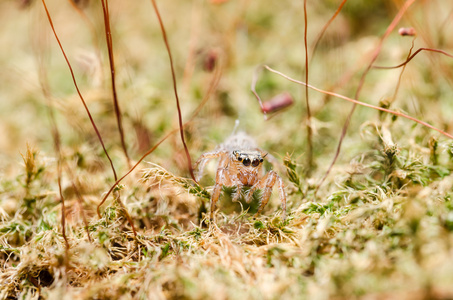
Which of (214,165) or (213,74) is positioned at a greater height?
(213,74)

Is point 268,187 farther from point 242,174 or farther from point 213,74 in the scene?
point 213,74

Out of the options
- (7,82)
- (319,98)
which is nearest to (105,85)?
(7,82)

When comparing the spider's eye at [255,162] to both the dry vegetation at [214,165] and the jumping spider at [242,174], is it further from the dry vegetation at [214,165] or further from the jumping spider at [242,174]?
the dry vegetation at [214,165]

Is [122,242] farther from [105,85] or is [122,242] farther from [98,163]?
[105,85]

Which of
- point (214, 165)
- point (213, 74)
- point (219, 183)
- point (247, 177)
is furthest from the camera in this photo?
point (213, 74)

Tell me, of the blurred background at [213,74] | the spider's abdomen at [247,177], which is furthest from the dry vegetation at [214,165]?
the spider's abdomen at [247,177]

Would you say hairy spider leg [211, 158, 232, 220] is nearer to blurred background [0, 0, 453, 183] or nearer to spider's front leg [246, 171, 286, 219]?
spider's front leg [246, 171, 286, 219]

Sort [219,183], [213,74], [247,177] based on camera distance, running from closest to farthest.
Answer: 1. [219,183]
2. [247,177]
3. [213,74]

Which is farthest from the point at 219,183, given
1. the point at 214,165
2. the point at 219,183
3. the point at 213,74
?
the point at 213,74
